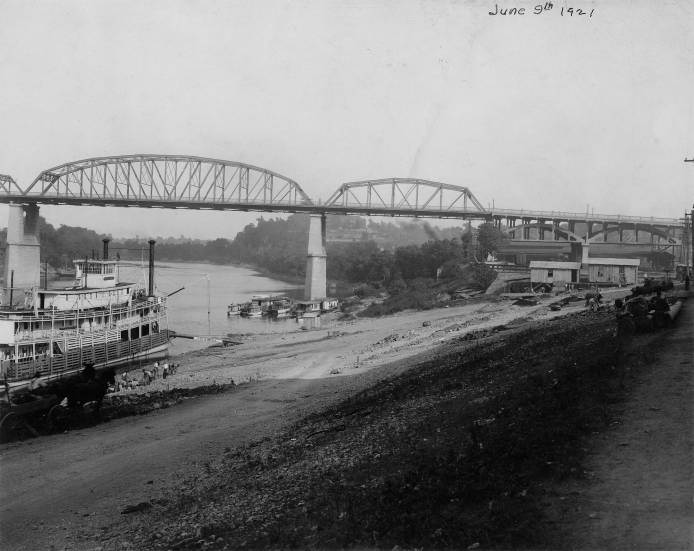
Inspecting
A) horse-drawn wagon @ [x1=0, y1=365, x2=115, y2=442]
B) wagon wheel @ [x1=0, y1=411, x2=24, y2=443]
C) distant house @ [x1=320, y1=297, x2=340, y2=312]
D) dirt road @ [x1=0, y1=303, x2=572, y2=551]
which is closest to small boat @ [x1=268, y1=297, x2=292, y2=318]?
distant house @ [x1=320, y1=297, x2=340, y2=312]

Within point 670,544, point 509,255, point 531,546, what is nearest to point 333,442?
point 531,546

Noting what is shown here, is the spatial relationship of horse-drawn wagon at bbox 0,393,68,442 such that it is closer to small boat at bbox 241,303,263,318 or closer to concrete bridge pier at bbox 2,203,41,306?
small boat at bbox 241,303,263,318

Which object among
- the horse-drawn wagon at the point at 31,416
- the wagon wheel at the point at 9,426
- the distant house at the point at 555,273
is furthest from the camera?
the distant house at the point at 555,273

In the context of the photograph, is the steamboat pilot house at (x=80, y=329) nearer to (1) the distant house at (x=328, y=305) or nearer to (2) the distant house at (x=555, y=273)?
(1) the distant house at (x=328, y=305)

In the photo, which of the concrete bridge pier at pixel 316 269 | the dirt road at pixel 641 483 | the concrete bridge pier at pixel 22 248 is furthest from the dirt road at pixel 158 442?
the concrete bridge pier at pixel 22 248

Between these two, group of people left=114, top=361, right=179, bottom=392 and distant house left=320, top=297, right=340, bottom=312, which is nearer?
group of people left=114, top=361, right=179, bottom=392

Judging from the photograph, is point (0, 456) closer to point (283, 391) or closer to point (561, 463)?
point (283, 391)
